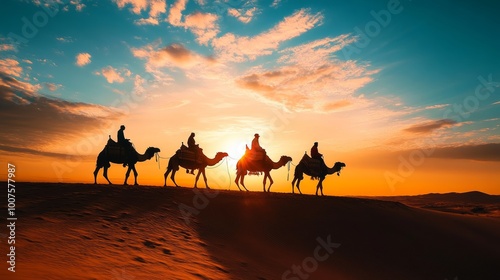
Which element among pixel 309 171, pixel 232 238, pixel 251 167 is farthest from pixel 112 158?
pixel 309 171

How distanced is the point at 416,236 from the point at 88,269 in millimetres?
14581

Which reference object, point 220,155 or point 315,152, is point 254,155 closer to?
point 220,155

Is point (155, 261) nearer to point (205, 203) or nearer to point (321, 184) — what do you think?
point (205, 203)

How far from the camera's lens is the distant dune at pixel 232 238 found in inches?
254

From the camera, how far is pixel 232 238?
1117cm

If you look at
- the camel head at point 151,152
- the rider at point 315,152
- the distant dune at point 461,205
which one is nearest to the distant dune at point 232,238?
the rider at point 315,152

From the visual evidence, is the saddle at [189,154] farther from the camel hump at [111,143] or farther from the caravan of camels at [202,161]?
the camel hump at [111,143]

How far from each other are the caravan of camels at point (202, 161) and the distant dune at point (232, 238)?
3.04 m

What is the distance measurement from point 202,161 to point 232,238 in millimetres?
8314

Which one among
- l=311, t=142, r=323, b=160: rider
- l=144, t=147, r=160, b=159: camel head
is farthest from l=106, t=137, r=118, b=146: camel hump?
l=311, t=142, r=323, b=160: rider

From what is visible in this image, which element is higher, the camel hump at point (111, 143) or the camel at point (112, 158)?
the camel hump at point (111, 143)

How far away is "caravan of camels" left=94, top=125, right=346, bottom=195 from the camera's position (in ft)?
57.4

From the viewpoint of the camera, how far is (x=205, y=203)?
14.2 metres

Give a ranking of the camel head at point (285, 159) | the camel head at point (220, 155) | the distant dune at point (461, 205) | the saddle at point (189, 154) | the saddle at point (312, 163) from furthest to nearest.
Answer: the distant dune at point (461, 205), the camel head at point (285, 159), the saddle at point (312, 163), the camel head at point (220, 155), the saddle at point (189, 154)
